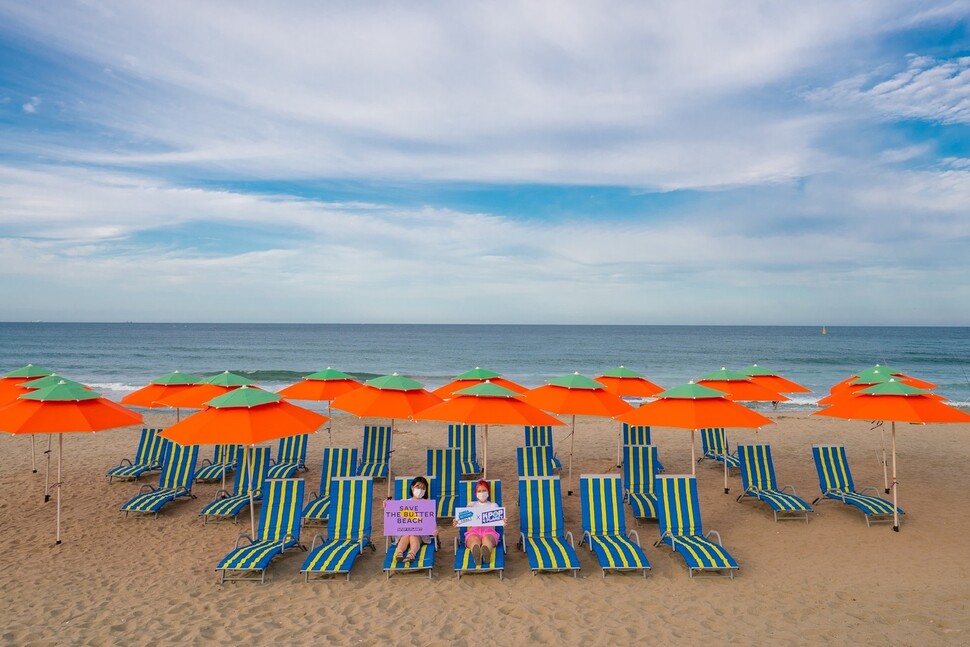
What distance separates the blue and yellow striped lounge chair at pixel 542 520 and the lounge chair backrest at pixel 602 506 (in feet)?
1.08

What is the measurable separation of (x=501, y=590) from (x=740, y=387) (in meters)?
5.42

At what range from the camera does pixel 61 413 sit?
20.3ft

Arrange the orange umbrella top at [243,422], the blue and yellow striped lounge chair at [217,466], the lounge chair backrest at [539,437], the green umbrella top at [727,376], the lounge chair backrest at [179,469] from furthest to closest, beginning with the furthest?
the lounge chair backrest at [539,437], the blue and yellow striped lounge chair at [217,466], the green umbrella top at [727,376], the lounge chair backrest at [179,469], the orange umbrella top at [243,422]

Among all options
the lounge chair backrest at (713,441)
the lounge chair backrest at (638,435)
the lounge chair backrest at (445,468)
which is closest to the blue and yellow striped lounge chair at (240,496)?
the lounge chair backrest at (445,468)

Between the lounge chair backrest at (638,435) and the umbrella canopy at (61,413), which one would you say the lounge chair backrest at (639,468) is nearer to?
the lounge chair backrest at (638,435)

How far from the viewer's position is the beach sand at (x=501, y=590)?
15.8 ft

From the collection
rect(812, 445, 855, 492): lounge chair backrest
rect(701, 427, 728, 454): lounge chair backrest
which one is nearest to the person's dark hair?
rect(812, 445, 855, 492): lounge chair backrest

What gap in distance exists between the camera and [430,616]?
512 centimetres

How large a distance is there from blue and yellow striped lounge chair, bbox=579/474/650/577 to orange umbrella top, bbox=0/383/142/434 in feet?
17.1

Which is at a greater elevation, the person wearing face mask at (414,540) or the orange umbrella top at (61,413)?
the orange umbrella top at (61,413)

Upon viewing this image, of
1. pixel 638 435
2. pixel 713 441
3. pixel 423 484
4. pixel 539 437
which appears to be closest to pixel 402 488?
pixel 423 484

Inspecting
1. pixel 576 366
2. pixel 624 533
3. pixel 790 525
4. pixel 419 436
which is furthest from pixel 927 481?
pixel 576 366

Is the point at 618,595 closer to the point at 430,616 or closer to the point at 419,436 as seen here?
the point at 430,616

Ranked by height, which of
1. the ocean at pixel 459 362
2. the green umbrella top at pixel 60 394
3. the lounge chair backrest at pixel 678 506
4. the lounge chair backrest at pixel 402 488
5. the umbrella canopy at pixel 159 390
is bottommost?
the ocean at pixel 459 362
